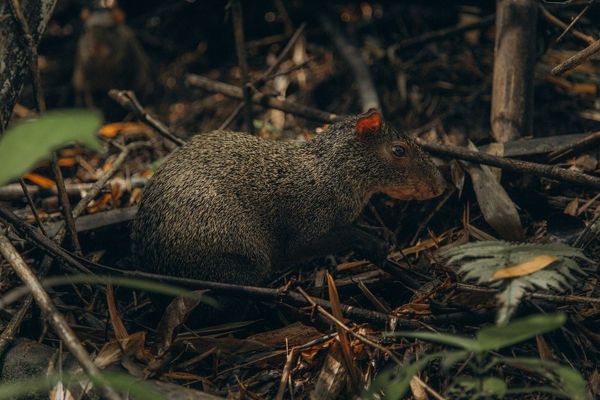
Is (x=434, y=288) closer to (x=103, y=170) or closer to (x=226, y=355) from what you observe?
(x=226, y=355)

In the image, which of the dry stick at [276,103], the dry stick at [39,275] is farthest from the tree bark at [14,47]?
the dry stick at [276,103]

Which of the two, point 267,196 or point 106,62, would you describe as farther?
point 106,62

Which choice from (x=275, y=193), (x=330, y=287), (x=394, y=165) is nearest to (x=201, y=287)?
(x=330, y=287)

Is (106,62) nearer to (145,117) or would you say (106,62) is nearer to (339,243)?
(145,117)

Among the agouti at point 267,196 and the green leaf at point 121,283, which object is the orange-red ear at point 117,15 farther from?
the green leaf at point 121,283

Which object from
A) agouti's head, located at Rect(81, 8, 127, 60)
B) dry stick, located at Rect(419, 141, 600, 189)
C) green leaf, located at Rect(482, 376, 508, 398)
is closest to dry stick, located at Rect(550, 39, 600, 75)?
dry stick, located at Rect(419, 141, 600, 189)

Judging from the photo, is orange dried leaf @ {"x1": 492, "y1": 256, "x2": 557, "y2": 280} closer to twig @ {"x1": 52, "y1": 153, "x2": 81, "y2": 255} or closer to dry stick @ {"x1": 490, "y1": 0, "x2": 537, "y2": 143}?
dry stick @ {"x1": 490, "y1": 0, "x2": 537, "y2": 143}

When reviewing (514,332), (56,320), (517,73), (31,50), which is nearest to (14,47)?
(31,50)
